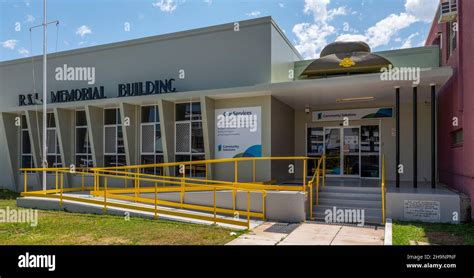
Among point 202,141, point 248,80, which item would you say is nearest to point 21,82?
point 202,141

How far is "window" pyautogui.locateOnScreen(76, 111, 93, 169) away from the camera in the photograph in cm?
1493

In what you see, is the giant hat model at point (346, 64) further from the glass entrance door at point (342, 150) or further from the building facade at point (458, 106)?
the glass entrance door at point (342, 150)

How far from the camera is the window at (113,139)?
14.1 metres

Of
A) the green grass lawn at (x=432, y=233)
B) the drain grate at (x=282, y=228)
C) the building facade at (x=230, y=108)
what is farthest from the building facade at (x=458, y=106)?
the drain grate at (x=282, y=228)

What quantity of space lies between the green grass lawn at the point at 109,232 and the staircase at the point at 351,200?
10.6 ft

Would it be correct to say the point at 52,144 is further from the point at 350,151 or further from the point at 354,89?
the point at 354,89

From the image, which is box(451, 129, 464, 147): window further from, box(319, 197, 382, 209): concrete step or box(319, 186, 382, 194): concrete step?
box(319, 197, 382, 209): concrete step

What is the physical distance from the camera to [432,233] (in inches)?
281

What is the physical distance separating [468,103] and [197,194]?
743cm

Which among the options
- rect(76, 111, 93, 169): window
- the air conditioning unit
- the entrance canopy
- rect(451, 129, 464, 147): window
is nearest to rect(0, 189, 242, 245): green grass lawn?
the entrance canopy

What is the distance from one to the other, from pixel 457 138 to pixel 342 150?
4.30 metres

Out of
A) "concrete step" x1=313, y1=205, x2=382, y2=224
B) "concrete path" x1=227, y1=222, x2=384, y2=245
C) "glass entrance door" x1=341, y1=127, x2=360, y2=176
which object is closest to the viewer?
"concrete path" x1=227, y1=222, x2=384, y2=245

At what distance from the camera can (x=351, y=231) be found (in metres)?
7.49

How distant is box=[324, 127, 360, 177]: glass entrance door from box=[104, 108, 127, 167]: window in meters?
8.29
